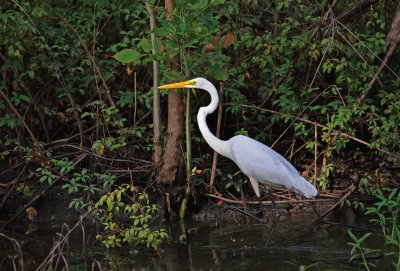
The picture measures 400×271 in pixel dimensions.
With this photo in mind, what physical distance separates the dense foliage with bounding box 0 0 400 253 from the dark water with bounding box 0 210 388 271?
71cm

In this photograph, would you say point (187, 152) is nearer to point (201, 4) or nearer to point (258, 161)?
point (258, 161)

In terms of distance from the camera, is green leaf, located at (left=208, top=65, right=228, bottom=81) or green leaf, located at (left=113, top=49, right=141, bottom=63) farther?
green leaf, located at (left=208, top=65, right=228, bottom=81)

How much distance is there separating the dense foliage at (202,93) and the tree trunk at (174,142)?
20 centimetres

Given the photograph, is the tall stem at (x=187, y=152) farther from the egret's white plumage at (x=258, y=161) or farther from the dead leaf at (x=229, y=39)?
the dead leaf at (x=229, y=39)

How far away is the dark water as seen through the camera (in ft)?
20.8

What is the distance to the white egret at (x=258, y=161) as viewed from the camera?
293 inches

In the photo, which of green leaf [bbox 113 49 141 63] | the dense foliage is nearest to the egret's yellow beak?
the dense foliage

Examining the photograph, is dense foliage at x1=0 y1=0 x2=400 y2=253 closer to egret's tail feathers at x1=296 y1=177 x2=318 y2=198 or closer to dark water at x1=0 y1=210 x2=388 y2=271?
dark water at x1=0 y1=210 x2=388 y2=271

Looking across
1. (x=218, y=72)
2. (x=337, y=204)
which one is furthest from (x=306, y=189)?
(x=218, y=72)

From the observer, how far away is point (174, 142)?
26.1 ft

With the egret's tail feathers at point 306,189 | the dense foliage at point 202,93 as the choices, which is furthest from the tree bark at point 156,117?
the egret's tail feathers at point 306,189

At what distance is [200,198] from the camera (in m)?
8.39

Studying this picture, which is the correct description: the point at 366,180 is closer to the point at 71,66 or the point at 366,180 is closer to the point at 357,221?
the point at 357,221

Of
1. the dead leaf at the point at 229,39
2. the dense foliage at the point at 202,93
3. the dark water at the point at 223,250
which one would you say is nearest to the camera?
the dark water at the point at 223,250
